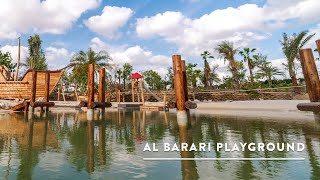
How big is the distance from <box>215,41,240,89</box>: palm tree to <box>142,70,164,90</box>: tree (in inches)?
425

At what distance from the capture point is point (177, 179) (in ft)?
12.1

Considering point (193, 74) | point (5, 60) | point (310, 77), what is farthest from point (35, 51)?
point (310, 77)

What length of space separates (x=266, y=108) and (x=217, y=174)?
15.2 m

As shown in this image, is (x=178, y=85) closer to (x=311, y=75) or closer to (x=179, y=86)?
(x=179, y=86)

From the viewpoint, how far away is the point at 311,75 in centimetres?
791

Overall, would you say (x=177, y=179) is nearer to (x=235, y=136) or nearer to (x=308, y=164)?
(x=308, y=164)

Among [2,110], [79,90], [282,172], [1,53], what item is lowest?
[282,172]

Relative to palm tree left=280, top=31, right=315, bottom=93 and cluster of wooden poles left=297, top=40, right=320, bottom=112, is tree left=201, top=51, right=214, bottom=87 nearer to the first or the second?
palm tree left=280, top=31, right=315, bottom=93

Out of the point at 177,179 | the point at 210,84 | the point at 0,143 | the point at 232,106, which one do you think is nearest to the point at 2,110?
the point at 0,143

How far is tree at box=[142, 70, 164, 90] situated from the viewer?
40469mm

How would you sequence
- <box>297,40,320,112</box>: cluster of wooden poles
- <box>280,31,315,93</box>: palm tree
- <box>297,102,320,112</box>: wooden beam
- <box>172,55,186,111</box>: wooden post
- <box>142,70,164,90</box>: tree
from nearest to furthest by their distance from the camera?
<box>297,102,320,112</box>: wooden beam
<box>297,40,320,112</box>: cluster of wooden poles
<box>172,55,186,111</box>: wooden post
<box>280,31,315,93</box>: palm tree
<box>142,70,164,90</box>: tree

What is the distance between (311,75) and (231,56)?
2671cm

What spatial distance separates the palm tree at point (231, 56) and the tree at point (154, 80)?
1079 cm

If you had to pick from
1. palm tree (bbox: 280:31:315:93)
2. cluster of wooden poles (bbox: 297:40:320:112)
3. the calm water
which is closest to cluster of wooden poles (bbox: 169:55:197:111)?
the calm water
